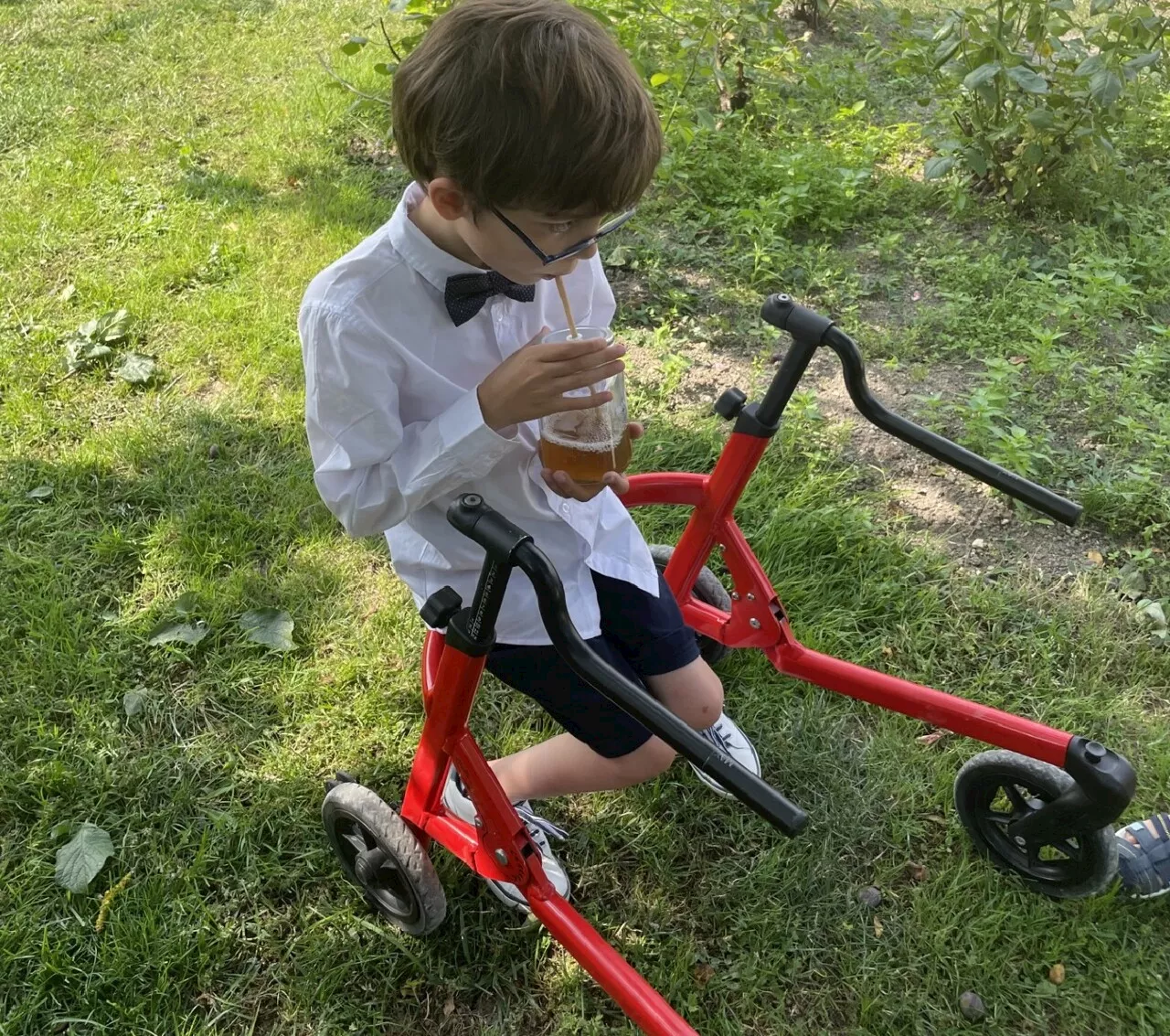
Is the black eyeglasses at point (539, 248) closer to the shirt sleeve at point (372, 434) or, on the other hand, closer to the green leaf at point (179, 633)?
the shirt sleeve at point (372, 434)

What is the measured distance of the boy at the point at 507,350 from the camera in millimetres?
1266

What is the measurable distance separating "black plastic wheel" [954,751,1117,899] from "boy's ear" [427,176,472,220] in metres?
1.47

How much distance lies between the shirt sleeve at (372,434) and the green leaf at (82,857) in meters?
1.14

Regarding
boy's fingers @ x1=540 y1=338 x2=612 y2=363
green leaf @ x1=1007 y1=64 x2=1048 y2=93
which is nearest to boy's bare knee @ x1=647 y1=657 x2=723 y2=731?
boy's fingers @ x1=540 y1=338 x2=612 y2=363

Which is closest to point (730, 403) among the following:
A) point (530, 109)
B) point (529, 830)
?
point (530, 109)

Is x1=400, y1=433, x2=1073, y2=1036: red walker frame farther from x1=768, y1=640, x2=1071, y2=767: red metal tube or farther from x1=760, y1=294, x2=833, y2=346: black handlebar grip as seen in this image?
x1=760, y1=294, x2=833, y2=346: black handlebar grip

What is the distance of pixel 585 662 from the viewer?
103cm

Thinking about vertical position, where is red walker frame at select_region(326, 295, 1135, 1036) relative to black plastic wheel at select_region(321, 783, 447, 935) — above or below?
above

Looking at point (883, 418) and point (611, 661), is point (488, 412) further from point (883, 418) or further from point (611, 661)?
point (883, 418)

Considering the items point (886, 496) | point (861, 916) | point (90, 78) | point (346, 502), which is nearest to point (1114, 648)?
point (886, 496)

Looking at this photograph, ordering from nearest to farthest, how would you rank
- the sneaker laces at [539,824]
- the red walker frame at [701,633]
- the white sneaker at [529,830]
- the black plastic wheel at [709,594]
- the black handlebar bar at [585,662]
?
the black handlebar bar at [585,662], the red walker frame at [701,633], the white sneaker at [529,830], the sneaker laces at [539,824], the black plastic wheel at [709,594]

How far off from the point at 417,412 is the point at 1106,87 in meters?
3.21

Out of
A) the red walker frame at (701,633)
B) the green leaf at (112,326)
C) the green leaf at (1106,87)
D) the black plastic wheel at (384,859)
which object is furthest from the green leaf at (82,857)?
the green leaf at (1106,87)

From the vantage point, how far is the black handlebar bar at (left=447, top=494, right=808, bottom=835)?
0.93 m
